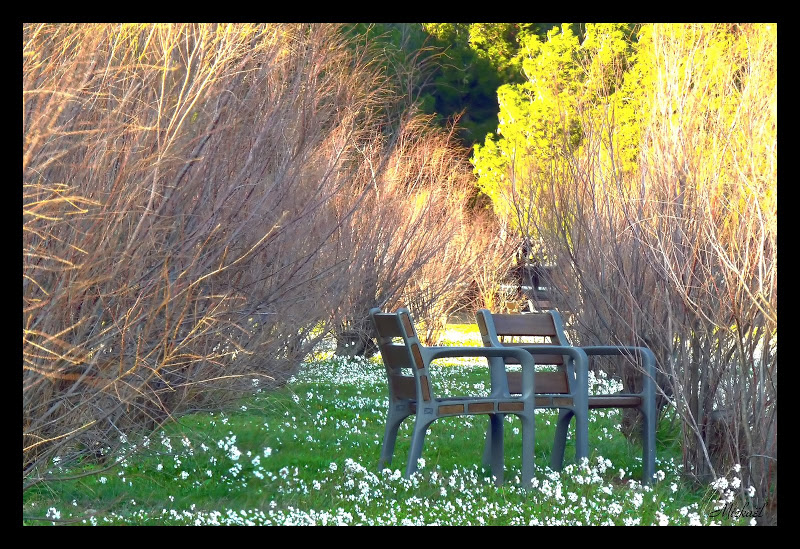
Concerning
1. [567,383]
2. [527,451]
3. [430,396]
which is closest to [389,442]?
[430,396]

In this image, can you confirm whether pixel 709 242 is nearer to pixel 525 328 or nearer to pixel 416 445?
pixel 525 328

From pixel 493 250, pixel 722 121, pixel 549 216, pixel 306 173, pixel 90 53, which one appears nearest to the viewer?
pixel 90 53

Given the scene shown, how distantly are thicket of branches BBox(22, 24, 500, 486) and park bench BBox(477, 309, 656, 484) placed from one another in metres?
1.72

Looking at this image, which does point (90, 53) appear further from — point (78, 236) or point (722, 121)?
point (722, 121)

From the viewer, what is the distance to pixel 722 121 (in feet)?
21.5

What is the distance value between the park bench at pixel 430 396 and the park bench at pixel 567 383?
287 mm

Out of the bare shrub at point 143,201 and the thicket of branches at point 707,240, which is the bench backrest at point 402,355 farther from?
the thicket of branches at point 707,240

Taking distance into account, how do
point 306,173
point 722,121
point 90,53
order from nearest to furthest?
point 90,53 < point 722,121 < point 306,173

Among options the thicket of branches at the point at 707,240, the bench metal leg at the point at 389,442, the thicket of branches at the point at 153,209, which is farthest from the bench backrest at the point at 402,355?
the thicket of branches at the point at 707,240

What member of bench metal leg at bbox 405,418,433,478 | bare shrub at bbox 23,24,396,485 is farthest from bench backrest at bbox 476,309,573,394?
bare shrub at bbox 23,24,396,485

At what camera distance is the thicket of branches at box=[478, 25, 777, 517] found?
569 cm

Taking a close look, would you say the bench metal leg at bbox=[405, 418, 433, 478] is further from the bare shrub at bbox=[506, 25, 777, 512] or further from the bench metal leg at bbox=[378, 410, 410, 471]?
the bare shrub at bbox=[506, 25, 777, 512]

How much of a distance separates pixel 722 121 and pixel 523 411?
222 centimetres

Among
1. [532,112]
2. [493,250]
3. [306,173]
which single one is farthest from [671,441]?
[532,112]
